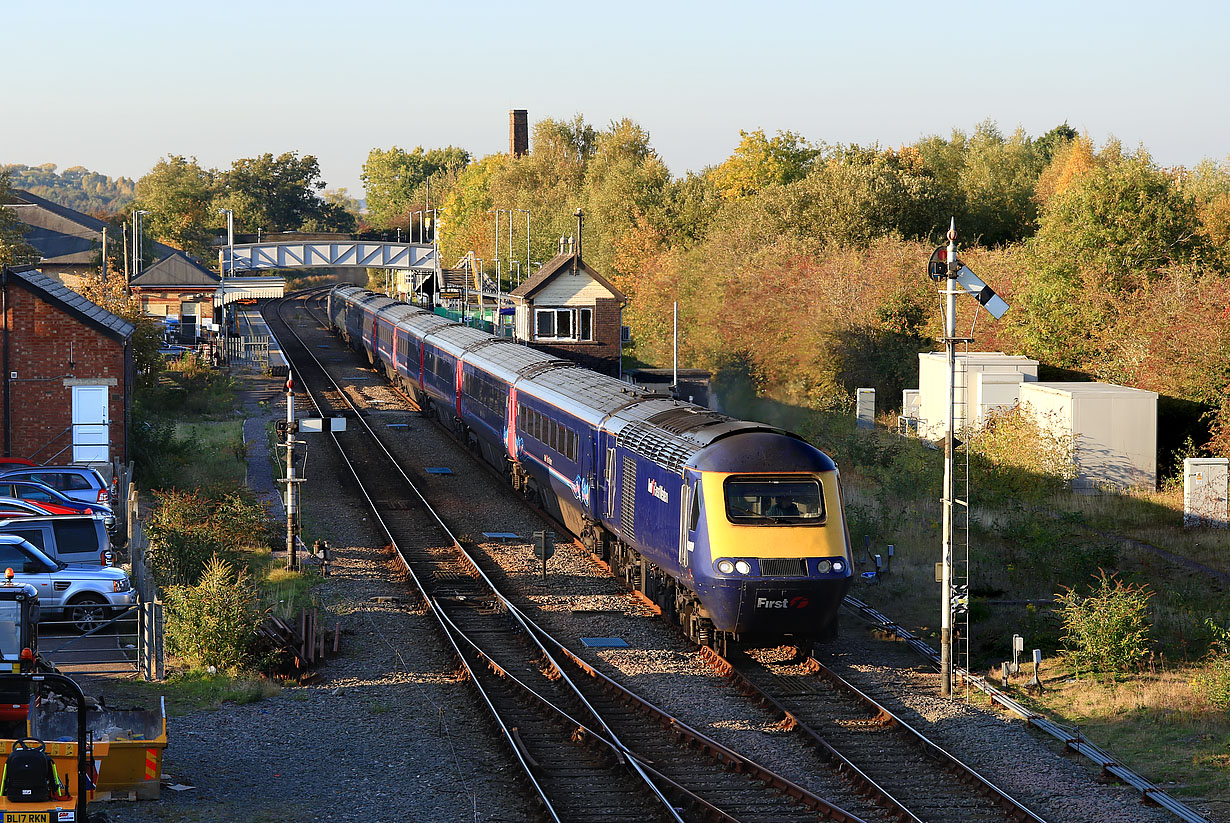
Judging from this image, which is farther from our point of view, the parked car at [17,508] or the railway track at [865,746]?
the parked car at [17,508]

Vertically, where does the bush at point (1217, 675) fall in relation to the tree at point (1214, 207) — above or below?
below

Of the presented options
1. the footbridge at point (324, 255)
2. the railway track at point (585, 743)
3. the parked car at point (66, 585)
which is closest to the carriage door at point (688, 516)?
the railway track at point (585, 743)

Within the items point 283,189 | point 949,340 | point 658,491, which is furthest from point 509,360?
point 283,189

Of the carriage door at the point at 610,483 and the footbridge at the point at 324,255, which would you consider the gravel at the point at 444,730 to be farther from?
the footbridge at the point at 324,255

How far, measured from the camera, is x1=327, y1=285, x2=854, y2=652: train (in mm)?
16172

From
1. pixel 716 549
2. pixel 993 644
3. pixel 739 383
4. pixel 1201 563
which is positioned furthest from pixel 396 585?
pixel 739 383

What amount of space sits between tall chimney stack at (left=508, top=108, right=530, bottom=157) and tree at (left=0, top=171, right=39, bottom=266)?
5255cm

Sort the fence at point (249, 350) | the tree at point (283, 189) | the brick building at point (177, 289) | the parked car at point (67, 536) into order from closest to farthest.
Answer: the parked car at point (67, 536)
the brick building at point (177, 289)
the fence at point (249, 350)
the tree at point (283, 189)

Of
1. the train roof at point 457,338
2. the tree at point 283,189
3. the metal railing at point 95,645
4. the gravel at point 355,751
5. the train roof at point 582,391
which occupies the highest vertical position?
the tree at point 283,189

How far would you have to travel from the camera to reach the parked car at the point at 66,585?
17.8m

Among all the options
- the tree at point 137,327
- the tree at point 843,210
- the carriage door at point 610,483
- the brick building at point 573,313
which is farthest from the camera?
the tree at point 843,210

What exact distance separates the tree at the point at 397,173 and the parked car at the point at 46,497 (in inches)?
5702

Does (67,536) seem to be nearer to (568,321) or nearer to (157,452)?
(157,452)

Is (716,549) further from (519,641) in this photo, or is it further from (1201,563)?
(1201,563)
